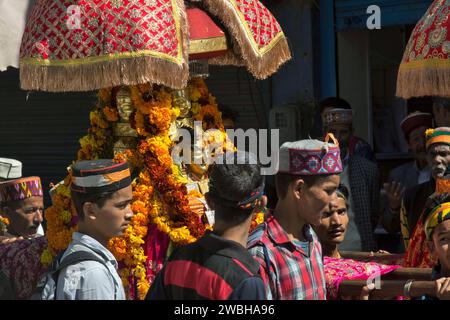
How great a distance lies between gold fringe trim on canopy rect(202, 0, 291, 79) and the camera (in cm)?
538

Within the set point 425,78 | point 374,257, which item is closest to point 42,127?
point 425,78

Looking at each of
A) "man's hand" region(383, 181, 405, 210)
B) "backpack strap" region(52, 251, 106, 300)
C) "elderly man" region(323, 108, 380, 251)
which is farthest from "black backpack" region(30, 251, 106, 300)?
"elderly man" region(323, 108, 380, 251)

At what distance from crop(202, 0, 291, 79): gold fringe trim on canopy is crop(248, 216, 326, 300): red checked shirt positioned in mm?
1688

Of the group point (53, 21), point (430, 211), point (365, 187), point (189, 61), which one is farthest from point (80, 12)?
point (365, 187)

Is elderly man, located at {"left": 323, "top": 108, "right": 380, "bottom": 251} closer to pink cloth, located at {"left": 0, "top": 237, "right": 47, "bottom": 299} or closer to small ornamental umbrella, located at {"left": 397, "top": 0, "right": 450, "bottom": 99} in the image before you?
small ornamental umbrella, located at {"left": 397, "top": 0, "right": 450, "bottom": 99}

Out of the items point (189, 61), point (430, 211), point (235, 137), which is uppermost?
point (189, 61)

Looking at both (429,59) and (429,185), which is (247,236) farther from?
(429,185)

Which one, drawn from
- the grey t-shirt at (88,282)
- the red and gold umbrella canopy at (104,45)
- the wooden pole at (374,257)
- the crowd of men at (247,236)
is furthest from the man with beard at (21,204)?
the grey t-shirt at (88,282)

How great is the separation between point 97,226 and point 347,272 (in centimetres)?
123

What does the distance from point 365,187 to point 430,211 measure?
89.8 inches
